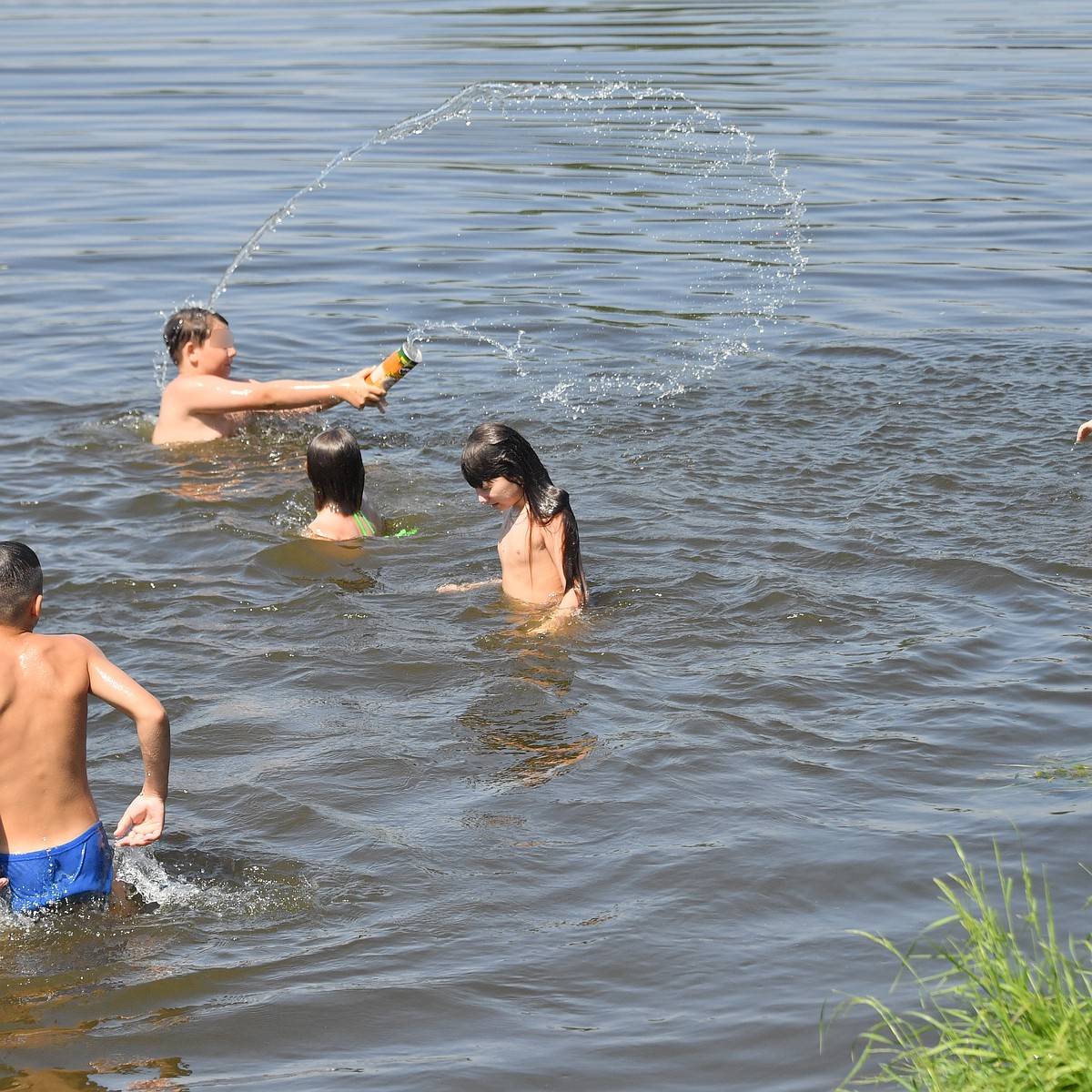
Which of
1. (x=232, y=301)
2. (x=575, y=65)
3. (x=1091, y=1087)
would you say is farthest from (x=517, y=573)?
(x=575, y=65)

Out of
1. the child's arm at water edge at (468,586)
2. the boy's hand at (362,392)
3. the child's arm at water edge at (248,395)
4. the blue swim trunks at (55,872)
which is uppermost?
the boy's hand at (362,392)

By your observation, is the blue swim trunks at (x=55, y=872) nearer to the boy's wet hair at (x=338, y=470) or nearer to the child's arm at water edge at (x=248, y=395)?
the boy's wet hair at (x=338, y=470)

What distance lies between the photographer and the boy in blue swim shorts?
16.0 ft

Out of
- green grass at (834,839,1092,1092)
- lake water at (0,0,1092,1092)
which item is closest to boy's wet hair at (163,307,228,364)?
lake water at (0,0,1092,1092)

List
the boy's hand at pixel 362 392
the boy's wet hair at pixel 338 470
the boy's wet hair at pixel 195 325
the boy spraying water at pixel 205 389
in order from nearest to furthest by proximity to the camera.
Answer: the boy's wet hair at pixel 338 470
the boy's hand at pixel 362 392
the boy spraying water at pixel 205 389
the boy's wet hair at pixel 195 325

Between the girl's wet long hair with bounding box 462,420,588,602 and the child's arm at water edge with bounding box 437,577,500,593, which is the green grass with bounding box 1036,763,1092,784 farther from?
the child's arm at water edge with bounding box 437,577,500,593

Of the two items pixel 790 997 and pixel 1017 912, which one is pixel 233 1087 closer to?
pixel 790 997

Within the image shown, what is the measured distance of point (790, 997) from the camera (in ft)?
15.3

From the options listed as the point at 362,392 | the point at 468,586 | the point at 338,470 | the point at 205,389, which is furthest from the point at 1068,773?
the point at 205,389

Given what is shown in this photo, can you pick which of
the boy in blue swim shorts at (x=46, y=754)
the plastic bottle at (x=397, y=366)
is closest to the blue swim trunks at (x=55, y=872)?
the boy in blue swim shorts at (x=46, y=754)

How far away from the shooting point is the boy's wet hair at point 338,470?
849 cm

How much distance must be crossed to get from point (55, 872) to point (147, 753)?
0.54 meters

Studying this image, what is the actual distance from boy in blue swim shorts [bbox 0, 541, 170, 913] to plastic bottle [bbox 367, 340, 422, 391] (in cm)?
387

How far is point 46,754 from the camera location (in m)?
4.94
